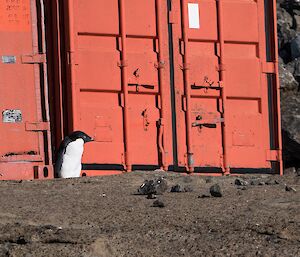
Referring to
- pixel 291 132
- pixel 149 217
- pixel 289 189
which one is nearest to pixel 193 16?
pixel 291 132

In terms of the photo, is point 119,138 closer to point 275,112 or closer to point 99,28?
point 99,28

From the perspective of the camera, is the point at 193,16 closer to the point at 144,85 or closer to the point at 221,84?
the point at 221,84

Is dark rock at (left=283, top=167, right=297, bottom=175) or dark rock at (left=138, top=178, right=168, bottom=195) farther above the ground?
dark rock at (left=138, top=178, right=168, bottom=195)

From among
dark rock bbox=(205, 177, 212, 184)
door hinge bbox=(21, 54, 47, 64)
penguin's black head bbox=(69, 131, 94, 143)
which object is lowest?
dark rock bbox=(205, 177, 212, 184)

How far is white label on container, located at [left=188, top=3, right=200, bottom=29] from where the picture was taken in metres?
13.4

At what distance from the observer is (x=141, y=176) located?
12.1 meters

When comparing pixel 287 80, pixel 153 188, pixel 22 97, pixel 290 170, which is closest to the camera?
pixel 153 188

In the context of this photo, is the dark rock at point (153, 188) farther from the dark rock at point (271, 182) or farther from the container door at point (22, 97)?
the container door at point (22, 97)

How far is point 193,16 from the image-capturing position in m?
13.4

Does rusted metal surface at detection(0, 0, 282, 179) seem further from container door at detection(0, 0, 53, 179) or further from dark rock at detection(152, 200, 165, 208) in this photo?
dark rock at detection(152, 200, 165, 208)

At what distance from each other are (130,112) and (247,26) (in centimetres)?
209

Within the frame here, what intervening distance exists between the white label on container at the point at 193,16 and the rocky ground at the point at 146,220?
3.01m

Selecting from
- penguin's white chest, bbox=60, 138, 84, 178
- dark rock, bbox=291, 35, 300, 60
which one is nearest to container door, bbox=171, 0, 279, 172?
penguin's white chest, bbox=60, 138, 84, 178

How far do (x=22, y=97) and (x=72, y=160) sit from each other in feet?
3.21
